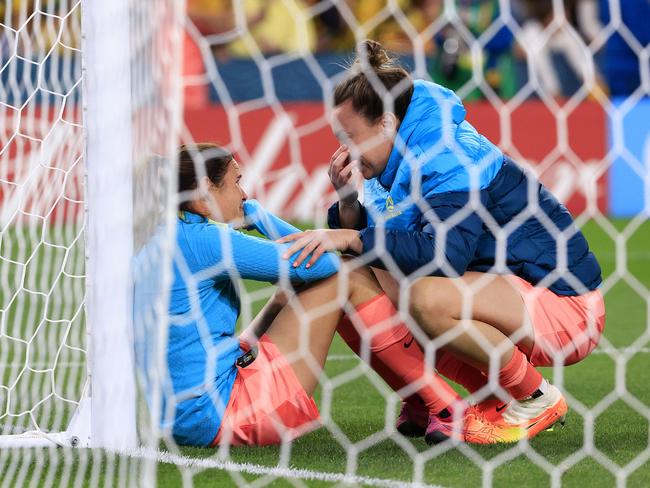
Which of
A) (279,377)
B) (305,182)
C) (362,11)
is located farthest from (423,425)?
(362,11)

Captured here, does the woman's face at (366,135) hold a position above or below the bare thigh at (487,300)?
above

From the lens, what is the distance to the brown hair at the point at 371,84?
7.90ft

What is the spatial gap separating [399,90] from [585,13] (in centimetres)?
685

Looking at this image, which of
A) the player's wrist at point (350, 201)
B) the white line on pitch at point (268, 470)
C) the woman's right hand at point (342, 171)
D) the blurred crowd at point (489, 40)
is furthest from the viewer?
the blurred crowd at point (489, 40)

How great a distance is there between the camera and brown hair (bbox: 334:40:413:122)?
2.41 meters

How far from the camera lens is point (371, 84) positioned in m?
2.41

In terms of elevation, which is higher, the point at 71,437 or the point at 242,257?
the point at 242,257

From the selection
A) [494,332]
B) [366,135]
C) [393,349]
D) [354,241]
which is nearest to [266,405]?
[393,349]

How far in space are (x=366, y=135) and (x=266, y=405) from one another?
63cm

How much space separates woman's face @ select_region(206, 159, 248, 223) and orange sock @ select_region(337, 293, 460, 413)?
0.36 meters

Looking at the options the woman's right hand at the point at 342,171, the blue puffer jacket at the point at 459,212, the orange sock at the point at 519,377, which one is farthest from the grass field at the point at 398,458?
the woman's right hand at the point at 342,171

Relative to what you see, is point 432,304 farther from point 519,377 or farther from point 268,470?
point 268,470

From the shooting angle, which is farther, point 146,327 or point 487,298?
point 487,298

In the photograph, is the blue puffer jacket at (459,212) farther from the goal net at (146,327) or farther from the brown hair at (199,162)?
the brown hair at (199,162)
